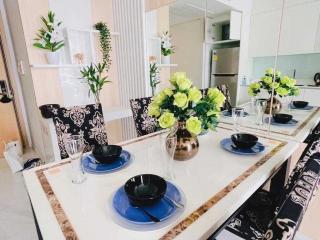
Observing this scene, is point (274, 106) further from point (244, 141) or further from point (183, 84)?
point (183, 84)

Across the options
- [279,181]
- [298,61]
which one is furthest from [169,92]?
[298,61]

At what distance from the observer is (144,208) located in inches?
26.6

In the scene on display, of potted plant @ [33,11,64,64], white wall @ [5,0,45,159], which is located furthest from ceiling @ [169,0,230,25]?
white wall @ [5,0,45,159]

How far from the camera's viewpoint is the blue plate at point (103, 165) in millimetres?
947

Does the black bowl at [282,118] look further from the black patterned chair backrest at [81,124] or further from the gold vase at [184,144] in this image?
the black patterned chair backrest at [81,124]

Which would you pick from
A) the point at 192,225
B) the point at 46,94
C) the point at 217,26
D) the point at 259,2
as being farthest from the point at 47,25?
the point at 192,225

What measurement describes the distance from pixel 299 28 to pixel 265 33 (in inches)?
8.3

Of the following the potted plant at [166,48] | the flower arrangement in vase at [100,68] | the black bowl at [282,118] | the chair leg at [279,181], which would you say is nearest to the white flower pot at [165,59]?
the potted plant at [166,48]

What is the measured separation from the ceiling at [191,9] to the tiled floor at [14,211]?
238 cm

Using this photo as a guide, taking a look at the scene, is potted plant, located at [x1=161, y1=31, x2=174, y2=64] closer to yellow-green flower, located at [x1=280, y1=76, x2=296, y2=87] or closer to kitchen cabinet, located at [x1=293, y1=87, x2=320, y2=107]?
yellow-green flower, located at [x1=280, y1=76, x2=296, y2=87]

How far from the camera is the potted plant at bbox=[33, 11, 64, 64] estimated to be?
205 centimetres

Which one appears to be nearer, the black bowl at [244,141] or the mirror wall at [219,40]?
the black bowl at [244,141]

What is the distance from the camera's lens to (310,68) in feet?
4.71

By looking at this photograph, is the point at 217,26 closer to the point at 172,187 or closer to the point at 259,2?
the point at 259,2
